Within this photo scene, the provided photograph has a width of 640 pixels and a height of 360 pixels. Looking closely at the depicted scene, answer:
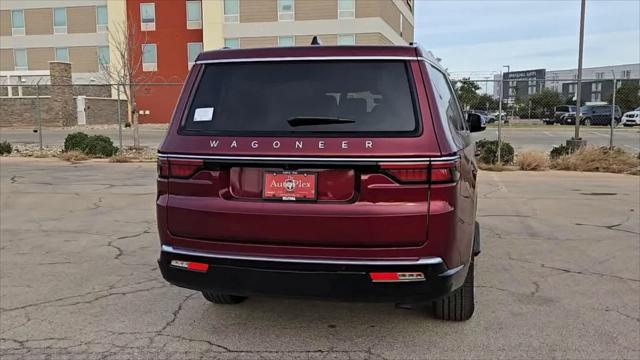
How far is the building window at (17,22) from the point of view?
164 ft

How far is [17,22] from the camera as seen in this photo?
50125 mm

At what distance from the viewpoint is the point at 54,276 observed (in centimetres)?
539

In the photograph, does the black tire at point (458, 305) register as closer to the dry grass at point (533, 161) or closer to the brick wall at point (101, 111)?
the dry grass at point (533, 161)

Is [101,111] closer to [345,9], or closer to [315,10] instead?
[315,10]

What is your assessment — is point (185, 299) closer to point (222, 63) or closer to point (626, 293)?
point (222, 63)

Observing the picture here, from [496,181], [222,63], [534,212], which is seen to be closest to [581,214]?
[534,212]

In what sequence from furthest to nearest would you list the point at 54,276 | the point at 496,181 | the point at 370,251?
1. the point at 496,181
2. the point at 54,276
3. the point at 370,251

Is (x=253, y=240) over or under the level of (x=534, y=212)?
over

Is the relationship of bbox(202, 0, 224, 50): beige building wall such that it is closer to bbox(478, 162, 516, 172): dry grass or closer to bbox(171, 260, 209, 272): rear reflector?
bbox(478, 162, 516, 172): dry grass

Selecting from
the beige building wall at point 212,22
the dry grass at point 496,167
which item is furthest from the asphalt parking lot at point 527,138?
the beige building wall at point 212,22

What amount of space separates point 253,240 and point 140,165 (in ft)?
43.3

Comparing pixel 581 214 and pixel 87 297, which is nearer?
pixel 87 297

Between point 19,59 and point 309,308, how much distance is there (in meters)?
54.0

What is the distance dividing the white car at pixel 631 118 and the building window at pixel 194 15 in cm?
3081
